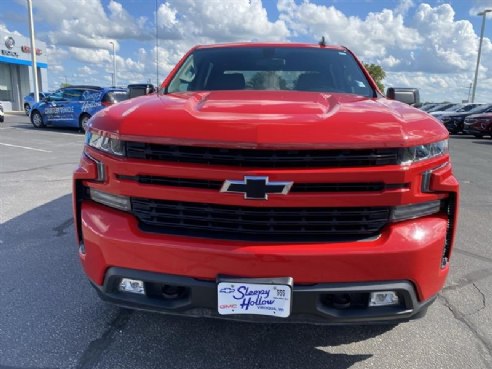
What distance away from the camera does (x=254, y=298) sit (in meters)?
1.95

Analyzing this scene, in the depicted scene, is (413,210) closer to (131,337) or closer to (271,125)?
(271,125)

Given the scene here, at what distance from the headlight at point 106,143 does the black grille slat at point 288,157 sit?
0.99 feet

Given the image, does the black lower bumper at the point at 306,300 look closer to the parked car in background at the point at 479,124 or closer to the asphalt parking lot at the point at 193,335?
the asphalt parking lot at the point at 193,335

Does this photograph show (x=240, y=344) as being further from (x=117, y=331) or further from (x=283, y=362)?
(x=117, y=331)

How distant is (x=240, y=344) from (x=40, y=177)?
5922mm

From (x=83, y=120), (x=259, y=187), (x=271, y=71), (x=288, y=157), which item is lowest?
(x=83, y=120)

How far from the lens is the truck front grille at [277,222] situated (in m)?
1.97

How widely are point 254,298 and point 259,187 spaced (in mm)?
521

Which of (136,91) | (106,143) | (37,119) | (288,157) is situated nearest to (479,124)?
(37,119)

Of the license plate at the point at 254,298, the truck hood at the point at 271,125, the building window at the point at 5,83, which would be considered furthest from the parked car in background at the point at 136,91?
the building window at the point at 5,83

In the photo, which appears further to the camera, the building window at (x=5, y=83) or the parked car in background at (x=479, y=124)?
the building window at (x=5, y=83)

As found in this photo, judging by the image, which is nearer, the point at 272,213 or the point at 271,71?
the point at 272,213

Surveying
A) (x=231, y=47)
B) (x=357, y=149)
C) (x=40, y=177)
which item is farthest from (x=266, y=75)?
(x=40, y=177)

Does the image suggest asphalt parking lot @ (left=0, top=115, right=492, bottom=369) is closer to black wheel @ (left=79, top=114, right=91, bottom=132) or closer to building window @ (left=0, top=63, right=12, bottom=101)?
black wheel @ (left=79, top=114, right=91, bottom=132)
